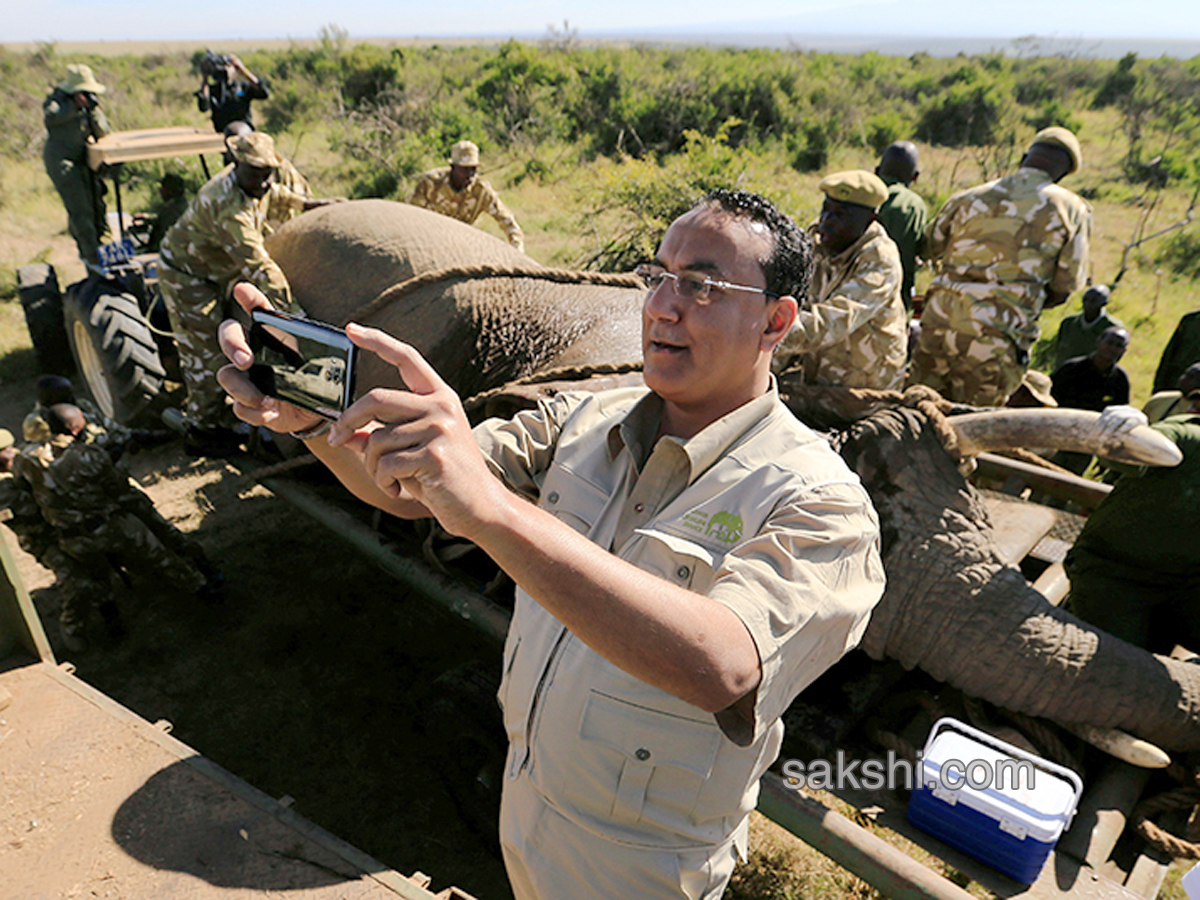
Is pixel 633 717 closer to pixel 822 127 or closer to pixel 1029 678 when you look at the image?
pixel 1029 678

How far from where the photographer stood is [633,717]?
59.4 inches

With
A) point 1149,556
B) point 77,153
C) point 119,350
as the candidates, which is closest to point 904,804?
point 1149,556

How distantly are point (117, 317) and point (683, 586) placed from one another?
615cm

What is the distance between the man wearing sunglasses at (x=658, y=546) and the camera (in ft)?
3.63

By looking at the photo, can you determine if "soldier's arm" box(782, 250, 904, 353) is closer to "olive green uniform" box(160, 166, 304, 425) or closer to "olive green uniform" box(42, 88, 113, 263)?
"olive green uniform" box(160, 166, 304, 425)

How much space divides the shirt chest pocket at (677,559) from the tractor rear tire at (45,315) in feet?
25.2

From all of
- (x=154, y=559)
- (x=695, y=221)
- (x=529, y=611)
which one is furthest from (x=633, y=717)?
(x=154, y=559)

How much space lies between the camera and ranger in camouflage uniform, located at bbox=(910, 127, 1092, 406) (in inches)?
170

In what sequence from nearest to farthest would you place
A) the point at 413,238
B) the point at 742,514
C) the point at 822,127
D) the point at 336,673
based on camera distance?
the point at 742,514
the point at 413,238
the point at 336,673
the point at 822,127

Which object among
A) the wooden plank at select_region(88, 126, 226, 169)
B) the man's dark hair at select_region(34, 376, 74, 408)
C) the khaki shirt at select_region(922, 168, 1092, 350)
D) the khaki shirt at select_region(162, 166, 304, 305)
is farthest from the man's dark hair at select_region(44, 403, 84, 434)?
the khaki shirt at select_region(922, 168, 1092, 350)

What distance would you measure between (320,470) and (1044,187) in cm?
400

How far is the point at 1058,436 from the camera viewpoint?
8.63 ft

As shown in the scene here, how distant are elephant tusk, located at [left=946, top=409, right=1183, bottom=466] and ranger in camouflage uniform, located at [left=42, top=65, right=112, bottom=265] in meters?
7.39

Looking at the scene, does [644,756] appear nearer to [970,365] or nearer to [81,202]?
[970,365]
